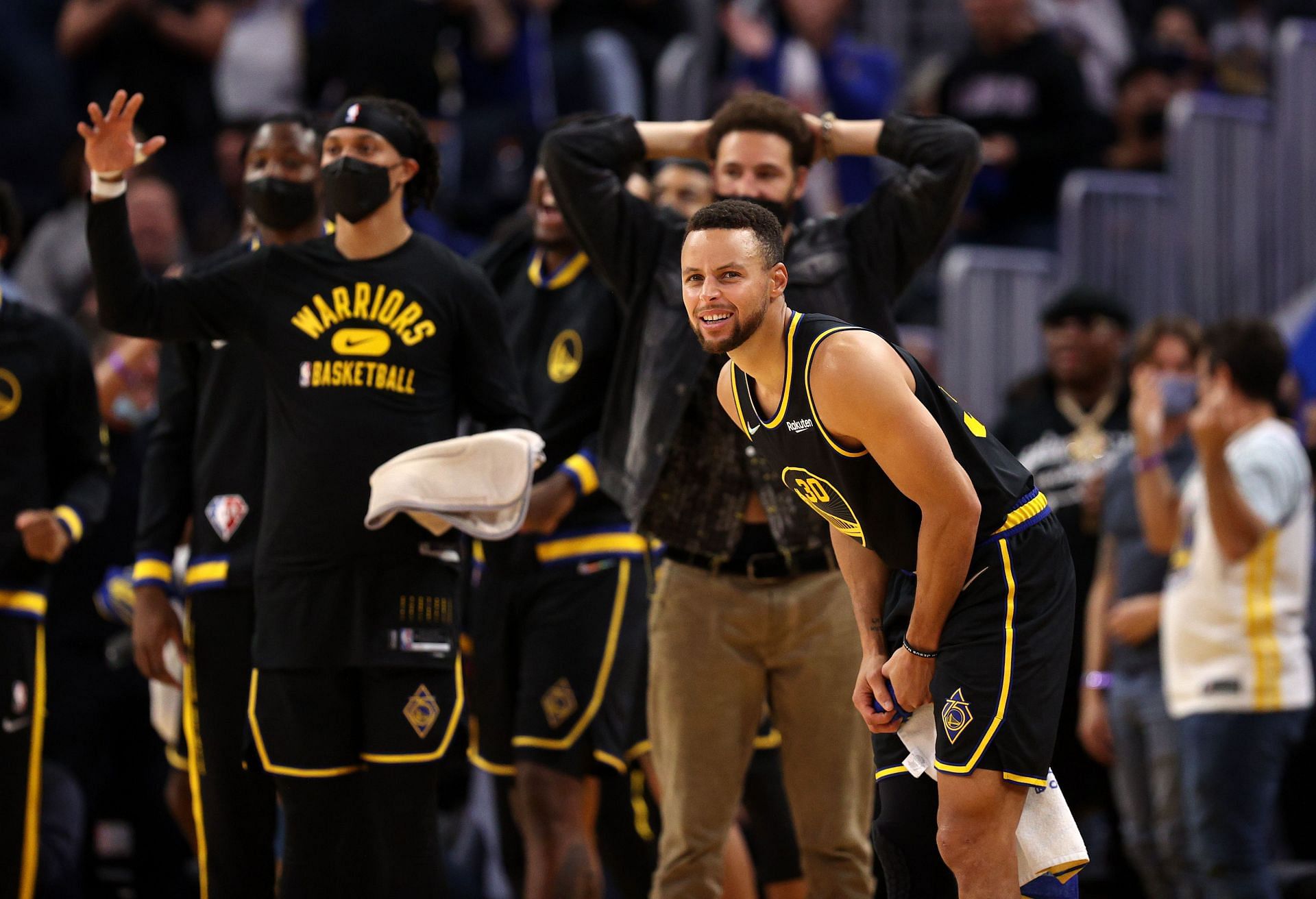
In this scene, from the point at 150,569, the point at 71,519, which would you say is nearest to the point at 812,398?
the point at 150,569

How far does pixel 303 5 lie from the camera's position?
1103 centimetres

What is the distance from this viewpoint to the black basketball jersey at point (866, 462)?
12.7 ft

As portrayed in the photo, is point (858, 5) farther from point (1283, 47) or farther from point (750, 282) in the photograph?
point (750, 282)

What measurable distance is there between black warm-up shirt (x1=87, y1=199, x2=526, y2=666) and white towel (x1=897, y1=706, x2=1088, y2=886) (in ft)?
4.75

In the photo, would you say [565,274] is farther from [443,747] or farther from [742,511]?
[443,747]

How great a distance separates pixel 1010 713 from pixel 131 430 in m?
4.80

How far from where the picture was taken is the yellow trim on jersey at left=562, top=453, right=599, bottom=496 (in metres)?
5.50

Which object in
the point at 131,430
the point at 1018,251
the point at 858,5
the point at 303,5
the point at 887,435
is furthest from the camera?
the point at 858,5

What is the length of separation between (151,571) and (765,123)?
223 cm

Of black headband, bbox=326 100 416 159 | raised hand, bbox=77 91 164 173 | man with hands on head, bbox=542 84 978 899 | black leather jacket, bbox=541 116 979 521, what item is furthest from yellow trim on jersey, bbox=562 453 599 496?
raised hand, bbox=77 91 164 173

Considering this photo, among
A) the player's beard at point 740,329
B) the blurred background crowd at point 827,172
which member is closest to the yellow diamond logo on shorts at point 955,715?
the player's beard at point 740,329

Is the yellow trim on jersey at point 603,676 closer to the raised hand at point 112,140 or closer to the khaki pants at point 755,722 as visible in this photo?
the khaki pants at point 755,722

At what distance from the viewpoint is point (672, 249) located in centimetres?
525

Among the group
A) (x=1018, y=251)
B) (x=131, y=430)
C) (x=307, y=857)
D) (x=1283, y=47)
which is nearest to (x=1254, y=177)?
(x=1283, y=47)
